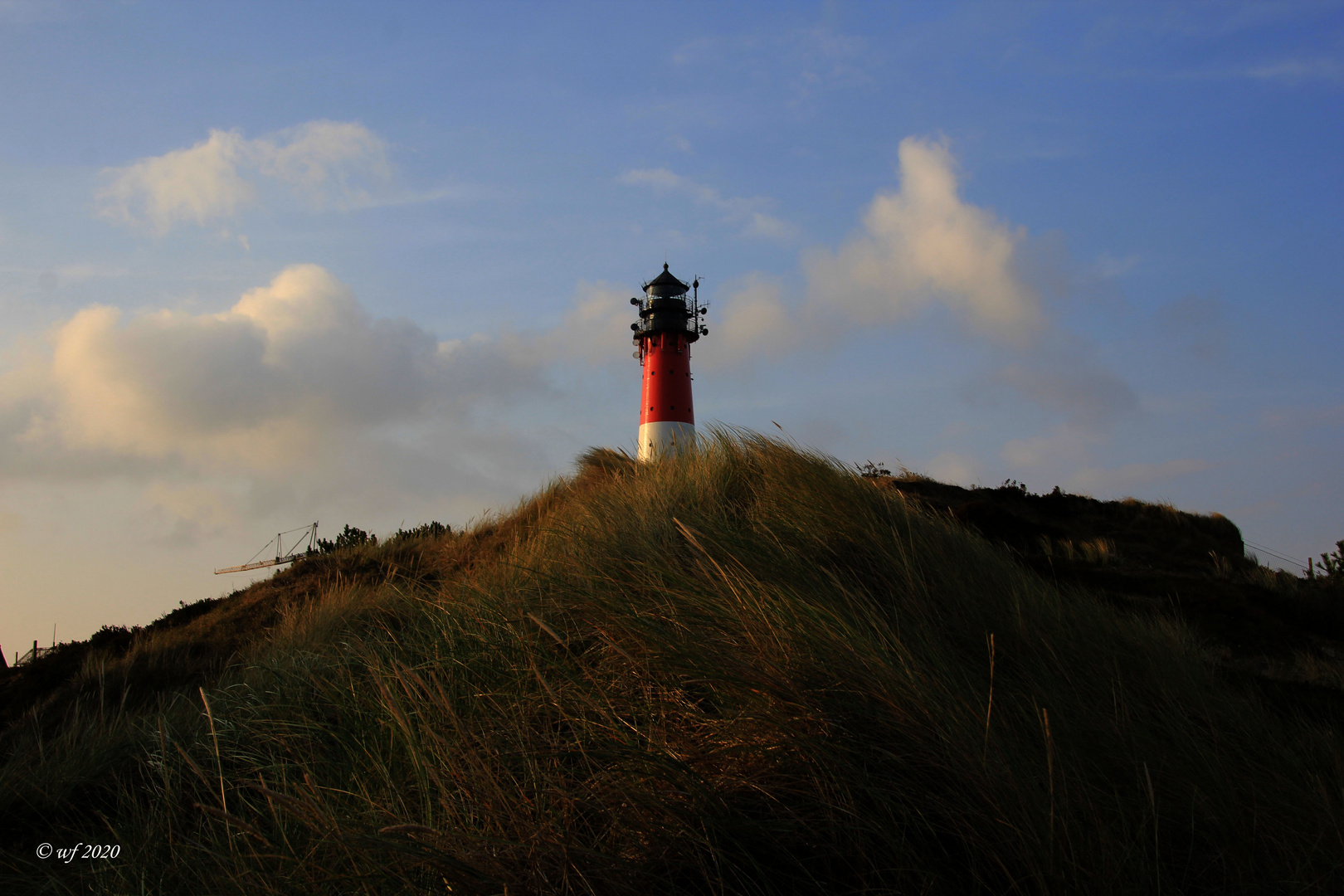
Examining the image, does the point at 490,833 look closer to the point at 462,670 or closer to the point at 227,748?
the point at 462,670

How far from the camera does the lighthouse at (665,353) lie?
20.0 m

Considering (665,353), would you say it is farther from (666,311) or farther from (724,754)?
(724,754)

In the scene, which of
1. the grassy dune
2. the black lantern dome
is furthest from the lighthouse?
the grassy dune

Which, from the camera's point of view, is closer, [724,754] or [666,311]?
[724,754]

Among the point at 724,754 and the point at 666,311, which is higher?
the point at 666,311

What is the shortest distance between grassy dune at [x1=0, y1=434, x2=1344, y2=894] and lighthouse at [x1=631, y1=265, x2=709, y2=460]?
1548 centimetres

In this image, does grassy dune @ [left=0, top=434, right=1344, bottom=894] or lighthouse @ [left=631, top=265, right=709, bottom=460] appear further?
lighthouse @ [left=631, top=265, right=709, bottom=460]

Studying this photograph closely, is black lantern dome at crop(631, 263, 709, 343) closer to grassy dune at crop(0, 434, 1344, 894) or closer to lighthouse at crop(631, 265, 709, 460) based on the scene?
lighthouse at crop(631, 265, 709, 460)

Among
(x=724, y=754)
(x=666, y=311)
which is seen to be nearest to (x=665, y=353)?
(x=666, y=311)

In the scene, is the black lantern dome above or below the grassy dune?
above

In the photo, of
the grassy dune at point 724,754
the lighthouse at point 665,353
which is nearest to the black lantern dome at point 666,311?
the lighthouse at point 665,353

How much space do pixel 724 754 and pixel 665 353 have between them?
18604mm

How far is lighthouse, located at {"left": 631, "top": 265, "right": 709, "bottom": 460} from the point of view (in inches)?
787

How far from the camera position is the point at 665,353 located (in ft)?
67.0
